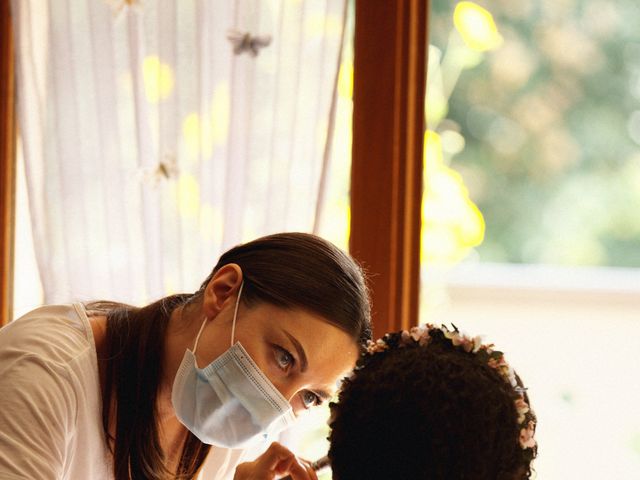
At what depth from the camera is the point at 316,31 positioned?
221cm

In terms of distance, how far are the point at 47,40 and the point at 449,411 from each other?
6.40 ft

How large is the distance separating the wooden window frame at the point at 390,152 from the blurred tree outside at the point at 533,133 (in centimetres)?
6

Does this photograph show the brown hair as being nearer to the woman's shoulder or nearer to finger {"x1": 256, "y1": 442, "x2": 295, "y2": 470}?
the woman's shoulder

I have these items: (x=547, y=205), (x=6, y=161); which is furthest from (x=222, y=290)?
(x=6, y=161)

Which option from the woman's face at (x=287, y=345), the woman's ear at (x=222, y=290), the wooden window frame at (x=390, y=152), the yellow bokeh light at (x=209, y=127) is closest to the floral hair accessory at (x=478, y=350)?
the woman's face at (x=287, y=345)

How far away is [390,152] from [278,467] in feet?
3.31

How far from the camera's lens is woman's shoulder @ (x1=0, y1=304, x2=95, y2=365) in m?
1.31

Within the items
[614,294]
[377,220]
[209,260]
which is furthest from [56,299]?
[614,294]

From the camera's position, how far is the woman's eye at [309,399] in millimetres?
1517

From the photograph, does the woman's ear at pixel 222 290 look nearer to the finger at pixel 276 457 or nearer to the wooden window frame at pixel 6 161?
the finger at pixel 276 457

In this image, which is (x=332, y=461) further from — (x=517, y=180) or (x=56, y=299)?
(x=56, y=299)

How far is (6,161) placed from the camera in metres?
2.53

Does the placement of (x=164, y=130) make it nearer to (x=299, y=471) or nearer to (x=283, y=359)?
(x=283, y=359)

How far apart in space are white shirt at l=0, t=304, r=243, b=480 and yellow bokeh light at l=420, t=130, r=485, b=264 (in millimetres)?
1060
